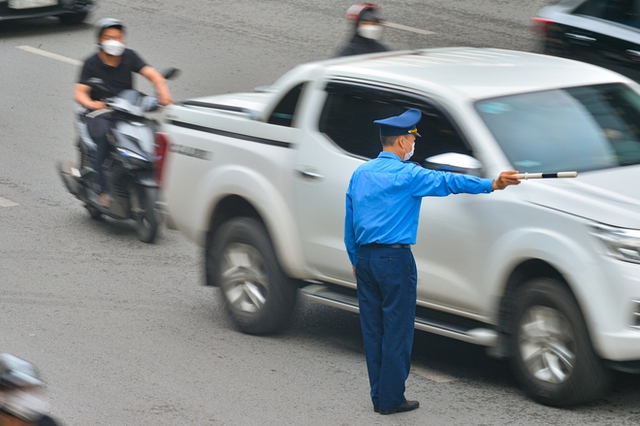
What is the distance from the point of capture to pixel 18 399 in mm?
3057

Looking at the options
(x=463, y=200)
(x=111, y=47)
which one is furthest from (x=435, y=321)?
(x=111, y=47)

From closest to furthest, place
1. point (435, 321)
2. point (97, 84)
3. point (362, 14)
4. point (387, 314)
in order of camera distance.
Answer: point (387, 314) → point (435, 321) → point (97, 84) → point (362, 14)

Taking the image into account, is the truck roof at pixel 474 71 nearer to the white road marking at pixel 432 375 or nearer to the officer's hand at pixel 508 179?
the officer's hand at pixel 508 179

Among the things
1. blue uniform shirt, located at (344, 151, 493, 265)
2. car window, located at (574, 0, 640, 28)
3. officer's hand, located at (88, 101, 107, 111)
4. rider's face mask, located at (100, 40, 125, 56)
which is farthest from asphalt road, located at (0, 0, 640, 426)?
car window, located at (574, 0, 640, 28)

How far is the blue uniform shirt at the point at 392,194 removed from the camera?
5.82m

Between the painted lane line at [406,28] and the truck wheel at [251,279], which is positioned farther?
the painted lane line at [406,28]

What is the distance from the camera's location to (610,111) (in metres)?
6.93

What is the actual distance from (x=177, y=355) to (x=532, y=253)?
2.58 metres

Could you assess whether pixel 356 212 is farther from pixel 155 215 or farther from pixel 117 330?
pixel 155 215

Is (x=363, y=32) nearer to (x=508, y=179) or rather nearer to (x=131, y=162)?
(x=131, y=162)

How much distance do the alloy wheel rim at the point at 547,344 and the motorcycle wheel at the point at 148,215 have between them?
4.53 metres

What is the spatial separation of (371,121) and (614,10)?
5.03 meters

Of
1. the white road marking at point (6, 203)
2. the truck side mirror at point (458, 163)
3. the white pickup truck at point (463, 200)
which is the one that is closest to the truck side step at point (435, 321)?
the white pickup truck at point (463, 200)

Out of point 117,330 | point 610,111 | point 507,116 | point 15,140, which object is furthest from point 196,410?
point 15,140
